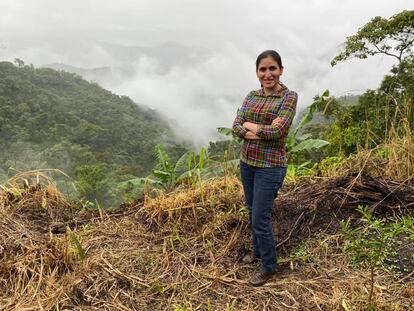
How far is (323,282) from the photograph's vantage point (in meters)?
2.45

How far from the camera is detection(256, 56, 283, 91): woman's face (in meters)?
2.51

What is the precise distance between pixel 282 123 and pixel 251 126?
22 cm

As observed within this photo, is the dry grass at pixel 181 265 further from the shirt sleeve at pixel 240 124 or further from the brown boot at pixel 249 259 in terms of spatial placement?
the shirt sleeve at pixel 240 124

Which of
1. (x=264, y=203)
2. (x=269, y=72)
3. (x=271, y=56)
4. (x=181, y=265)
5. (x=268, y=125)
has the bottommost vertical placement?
(x=181, y=265)

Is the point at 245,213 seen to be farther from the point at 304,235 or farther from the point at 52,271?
the point at 52,271

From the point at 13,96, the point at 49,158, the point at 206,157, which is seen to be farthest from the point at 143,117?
the point at 206,157

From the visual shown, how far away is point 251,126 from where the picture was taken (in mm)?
2553

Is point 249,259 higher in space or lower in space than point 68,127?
higher

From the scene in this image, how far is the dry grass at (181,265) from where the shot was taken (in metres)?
2.36

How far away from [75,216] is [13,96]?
131 ft

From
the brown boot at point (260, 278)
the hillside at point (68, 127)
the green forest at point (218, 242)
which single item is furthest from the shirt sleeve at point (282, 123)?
the hillside at point (68, 127)

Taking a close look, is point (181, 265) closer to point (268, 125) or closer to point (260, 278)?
point (260, 278)

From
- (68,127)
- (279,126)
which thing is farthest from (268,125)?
(68,127)

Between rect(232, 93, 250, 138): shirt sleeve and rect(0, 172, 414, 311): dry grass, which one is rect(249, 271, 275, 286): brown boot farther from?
rect(232, 93, 250, 138): shirt sleeve
